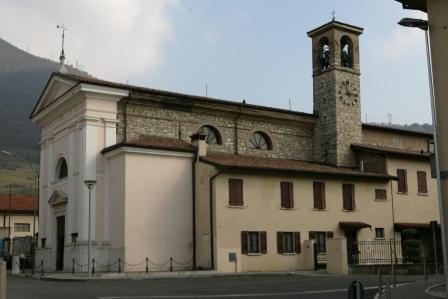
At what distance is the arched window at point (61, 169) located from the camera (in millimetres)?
35906

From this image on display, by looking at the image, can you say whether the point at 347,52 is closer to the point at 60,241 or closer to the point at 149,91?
the point at 149,91

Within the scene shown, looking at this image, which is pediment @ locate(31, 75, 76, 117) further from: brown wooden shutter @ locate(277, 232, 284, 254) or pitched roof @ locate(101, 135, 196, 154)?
brown wooden shutter @ locate(277, 232, 284, 254)

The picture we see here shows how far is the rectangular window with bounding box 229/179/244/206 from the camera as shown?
3070cm

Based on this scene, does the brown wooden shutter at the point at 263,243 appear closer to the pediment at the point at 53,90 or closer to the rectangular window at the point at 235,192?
the rectangular window at the point at 235,192

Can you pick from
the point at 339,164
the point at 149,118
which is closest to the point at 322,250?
the point at 339,164

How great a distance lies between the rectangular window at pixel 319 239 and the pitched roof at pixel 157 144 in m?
7.88

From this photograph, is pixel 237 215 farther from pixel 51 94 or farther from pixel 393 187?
pixel 51 94

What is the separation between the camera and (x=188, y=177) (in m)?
32.4

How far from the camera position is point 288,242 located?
3203 centimetres

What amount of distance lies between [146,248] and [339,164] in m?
14.5

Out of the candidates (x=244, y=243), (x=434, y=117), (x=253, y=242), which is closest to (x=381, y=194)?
(x=253, y=242)

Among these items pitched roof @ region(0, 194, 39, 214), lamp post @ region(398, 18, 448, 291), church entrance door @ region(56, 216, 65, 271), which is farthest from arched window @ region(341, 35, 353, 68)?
pitched roof @ region(0, 194, 39, 214)

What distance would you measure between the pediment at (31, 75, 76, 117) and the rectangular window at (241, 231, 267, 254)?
12.6 m

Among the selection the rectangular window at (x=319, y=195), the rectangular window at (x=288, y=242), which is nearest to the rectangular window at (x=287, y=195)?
the rectangular window at (x=288, y=242)
